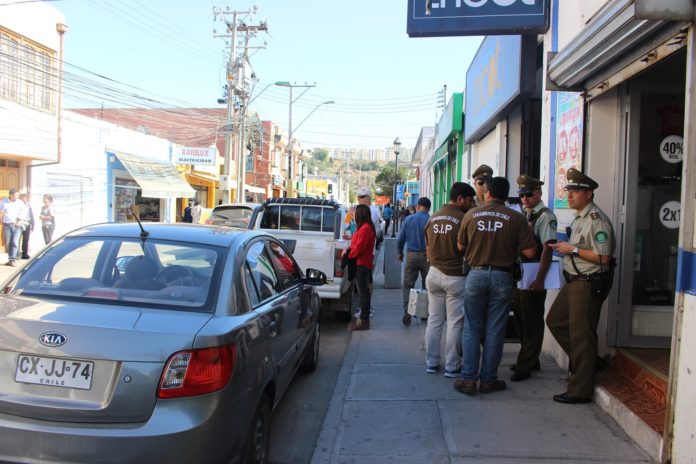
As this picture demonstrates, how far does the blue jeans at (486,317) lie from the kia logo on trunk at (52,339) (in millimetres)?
3283

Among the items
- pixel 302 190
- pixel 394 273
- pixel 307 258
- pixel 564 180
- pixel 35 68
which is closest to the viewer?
pixel 564 180

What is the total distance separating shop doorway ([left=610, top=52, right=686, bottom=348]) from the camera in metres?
5.05

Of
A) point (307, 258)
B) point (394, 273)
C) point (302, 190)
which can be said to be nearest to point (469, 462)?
point (307, 258)

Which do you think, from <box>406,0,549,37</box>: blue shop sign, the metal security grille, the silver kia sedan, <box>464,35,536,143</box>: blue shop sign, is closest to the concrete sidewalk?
the silver kia sedan

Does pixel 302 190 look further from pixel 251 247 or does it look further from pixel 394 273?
pixel 251 247

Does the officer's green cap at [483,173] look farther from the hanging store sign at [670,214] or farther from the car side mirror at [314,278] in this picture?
the car side mirror at [314,278]

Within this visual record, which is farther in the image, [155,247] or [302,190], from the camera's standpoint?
[302,190]

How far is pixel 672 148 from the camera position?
5.29 meters

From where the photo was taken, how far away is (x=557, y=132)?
241 inches

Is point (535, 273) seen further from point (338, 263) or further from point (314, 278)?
point (338, 263)

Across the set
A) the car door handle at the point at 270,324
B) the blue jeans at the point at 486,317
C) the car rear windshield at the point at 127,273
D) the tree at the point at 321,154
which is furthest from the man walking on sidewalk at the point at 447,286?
the tree at the point at 321,154

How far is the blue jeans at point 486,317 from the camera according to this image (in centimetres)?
480

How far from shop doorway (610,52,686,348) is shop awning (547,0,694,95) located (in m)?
0.54

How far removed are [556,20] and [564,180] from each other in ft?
6.08
